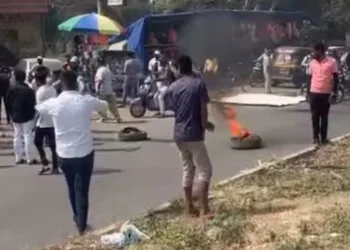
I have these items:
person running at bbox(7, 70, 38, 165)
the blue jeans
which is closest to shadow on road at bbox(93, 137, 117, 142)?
person running at bbox(7, 70, 38, 165)

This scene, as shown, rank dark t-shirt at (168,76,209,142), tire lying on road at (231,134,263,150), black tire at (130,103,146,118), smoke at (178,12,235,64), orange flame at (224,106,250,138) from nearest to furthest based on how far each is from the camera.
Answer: dark t-shirt at (168,76,209,142), smoke at (178,12,235,64), tire lying on road at (231,134,263,150), orange flame at (224,106,250,138), black tire at (130,103,146,118)

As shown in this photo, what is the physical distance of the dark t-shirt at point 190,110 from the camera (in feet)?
30.5

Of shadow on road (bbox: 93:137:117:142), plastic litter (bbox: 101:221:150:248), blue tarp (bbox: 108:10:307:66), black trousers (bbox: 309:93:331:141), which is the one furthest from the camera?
shadow on road (bbox: 93:137:117:142)

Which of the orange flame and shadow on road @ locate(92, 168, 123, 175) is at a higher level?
the orange flame

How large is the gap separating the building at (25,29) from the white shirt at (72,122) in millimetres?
28297

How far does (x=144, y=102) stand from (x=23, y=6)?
15.3m

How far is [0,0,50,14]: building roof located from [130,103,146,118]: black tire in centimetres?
1519

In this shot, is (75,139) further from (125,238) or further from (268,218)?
(268,218)

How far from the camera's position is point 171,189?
11812 millimetres

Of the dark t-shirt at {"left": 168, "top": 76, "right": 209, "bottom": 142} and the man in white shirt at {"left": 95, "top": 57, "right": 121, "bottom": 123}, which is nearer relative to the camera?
the dark t-shirt at {"left": 168, "top": 76, "right": 209, "bottom": 142}

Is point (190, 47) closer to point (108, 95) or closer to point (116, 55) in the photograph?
point (108, 95)

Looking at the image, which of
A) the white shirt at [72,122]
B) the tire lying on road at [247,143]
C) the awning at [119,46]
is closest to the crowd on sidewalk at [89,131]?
the white shirt at [72,122]

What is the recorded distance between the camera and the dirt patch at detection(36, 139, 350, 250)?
8.02 metres

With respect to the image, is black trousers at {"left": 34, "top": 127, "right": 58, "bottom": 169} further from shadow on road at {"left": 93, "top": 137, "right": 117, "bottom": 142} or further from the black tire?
the black tire
